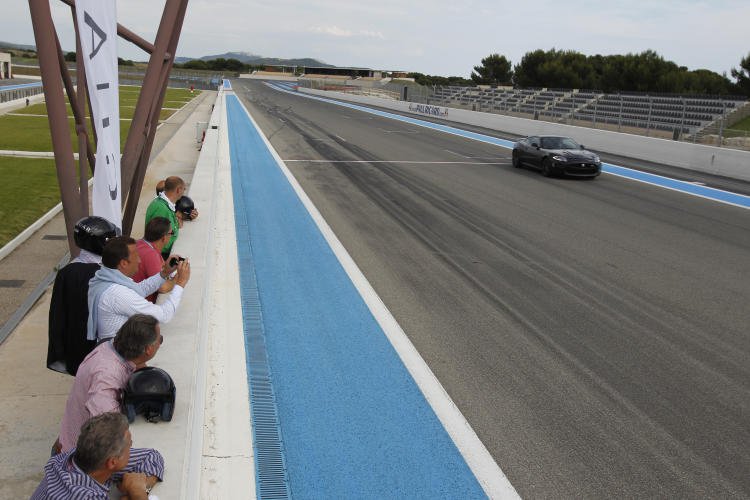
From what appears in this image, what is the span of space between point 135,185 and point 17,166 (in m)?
14.0

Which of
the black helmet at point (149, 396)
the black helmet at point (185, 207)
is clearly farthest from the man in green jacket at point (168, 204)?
the black helmet at point (149, 396)

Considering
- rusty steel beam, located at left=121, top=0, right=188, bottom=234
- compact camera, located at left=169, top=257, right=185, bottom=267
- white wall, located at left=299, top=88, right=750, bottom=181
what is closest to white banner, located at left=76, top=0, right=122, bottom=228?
compact camera, located at left=169, top=257, right=185, bottom=267

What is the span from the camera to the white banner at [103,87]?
5.39m

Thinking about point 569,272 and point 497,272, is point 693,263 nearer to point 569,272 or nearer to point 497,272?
point 569,272

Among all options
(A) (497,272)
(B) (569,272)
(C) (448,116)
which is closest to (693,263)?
(B) (569,272)

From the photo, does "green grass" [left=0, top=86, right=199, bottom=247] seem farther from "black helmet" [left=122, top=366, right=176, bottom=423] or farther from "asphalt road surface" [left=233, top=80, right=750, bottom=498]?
"black helmet" [left=122, top=366, right=176, bottom=423]

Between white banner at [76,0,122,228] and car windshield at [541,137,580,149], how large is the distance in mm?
17437

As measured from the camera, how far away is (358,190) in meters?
16.7

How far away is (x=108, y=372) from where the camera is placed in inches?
161

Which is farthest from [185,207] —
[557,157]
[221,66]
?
[221,66]

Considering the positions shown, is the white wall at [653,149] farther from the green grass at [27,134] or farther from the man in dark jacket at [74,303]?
the man in dark jacket at [74,303]

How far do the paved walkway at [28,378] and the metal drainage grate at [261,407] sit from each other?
83 cm

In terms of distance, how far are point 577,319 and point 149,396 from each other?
544cm

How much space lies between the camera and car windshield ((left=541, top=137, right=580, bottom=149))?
21355 millimetres
